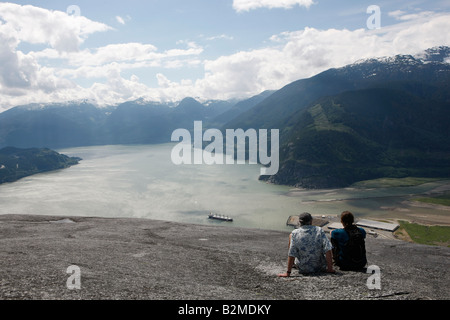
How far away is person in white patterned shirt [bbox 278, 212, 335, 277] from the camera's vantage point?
11.4 metres

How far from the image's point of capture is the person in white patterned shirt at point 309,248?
11.4 m

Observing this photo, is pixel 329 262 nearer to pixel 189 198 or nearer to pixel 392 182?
pixel 189 198

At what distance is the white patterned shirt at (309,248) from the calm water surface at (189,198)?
7568 centimetres

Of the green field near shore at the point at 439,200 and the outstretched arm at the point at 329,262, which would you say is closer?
the outstretched arm at the point at 329,262

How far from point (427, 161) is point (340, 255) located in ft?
743

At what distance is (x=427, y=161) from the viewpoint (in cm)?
19462

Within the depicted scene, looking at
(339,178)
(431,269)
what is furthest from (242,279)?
(339,178)

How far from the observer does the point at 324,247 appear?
11.5 metres

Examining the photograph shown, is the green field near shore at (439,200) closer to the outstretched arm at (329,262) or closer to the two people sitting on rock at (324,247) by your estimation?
the two people sitting on rock at (324,247)

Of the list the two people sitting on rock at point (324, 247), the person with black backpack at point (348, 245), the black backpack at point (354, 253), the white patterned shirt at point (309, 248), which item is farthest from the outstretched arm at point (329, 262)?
the black backpack at point (354, 253)

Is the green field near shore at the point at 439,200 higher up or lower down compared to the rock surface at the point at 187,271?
lower down

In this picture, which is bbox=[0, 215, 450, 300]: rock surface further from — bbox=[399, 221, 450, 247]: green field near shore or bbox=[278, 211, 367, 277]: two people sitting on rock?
bbox=[399, 221, 450, 247]: green field near shore

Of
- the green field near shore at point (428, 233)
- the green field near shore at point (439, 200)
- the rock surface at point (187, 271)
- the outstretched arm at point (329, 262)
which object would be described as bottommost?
the green field near shore at point (428, 233)
